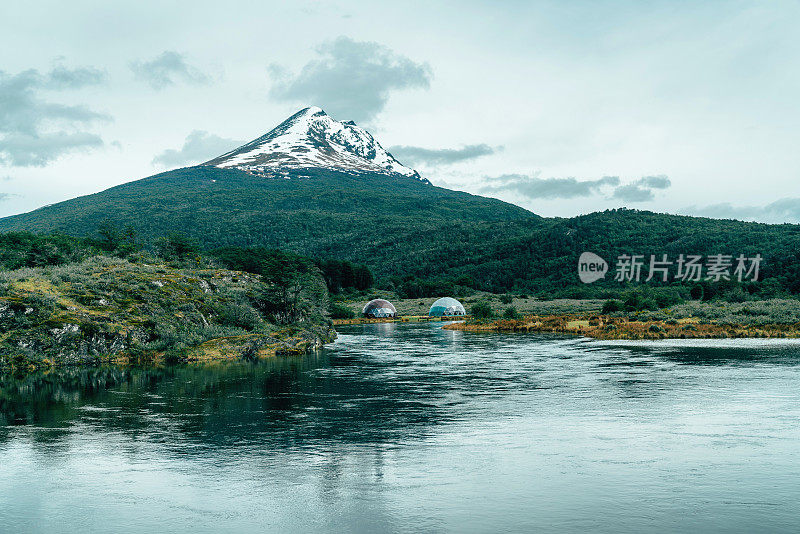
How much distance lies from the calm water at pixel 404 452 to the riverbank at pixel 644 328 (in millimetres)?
23656

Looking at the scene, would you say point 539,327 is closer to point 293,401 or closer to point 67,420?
point 293,401

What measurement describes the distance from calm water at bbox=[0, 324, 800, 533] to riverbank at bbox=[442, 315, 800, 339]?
931 inches

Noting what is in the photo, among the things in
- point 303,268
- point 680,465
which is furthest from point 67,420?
point 303,268

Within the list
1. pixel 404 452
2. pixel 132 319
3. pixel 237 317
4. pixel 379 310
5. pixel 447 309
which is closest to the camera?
pixel 404 452

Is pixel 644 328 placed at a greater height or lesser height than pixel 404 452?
greater

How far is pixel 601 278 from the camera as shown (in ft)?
562

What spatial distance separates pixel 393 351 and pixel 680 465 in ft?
120

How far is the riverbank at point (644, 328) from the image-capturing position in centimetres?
5847

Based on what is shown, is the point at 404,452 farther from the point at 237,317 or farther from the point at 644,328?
the point at 644,328
